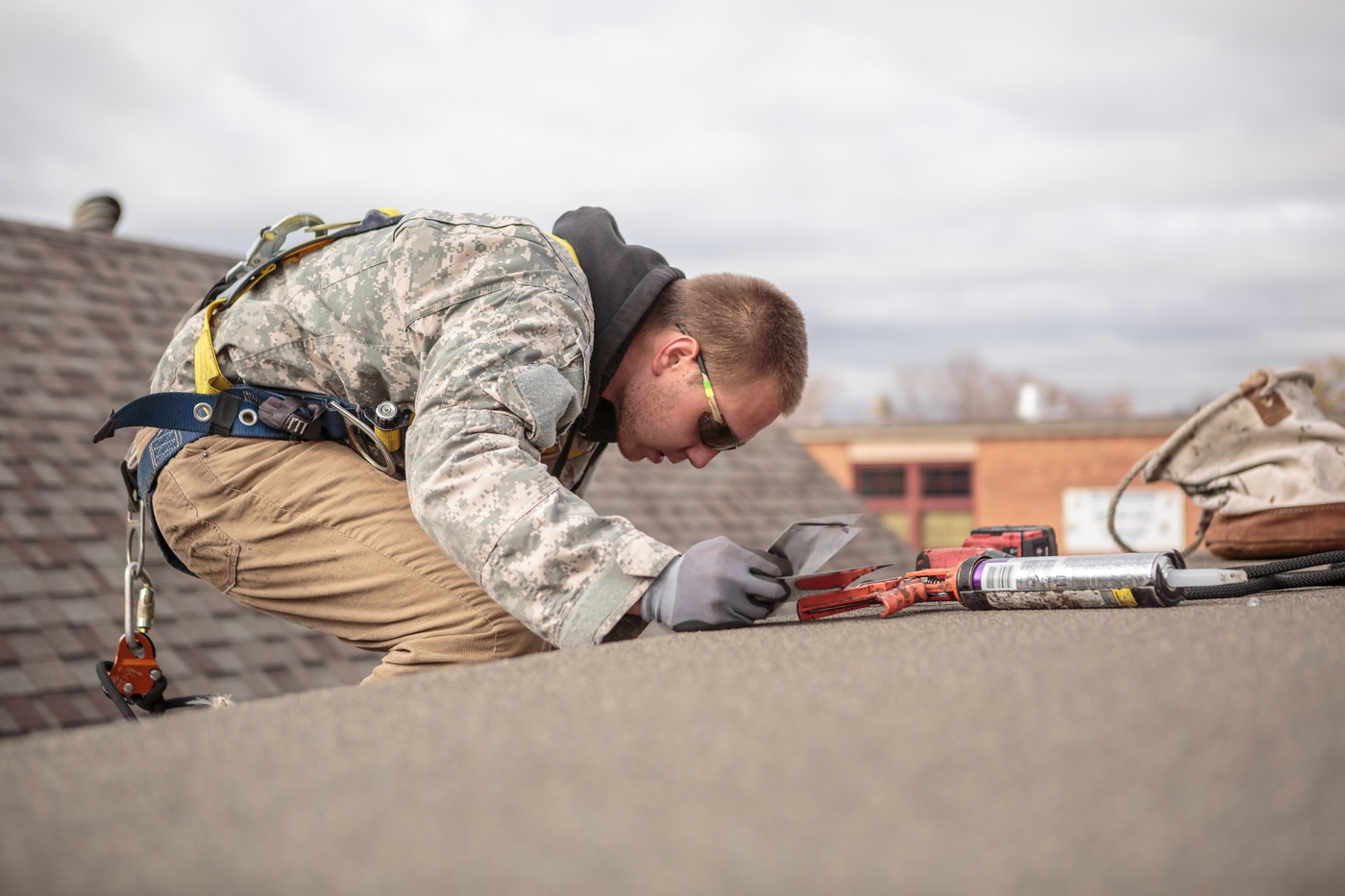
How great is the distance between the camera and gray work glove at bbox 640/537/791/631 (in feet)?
6.31

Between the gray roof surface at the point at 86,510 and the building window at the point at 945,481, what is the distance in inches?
609

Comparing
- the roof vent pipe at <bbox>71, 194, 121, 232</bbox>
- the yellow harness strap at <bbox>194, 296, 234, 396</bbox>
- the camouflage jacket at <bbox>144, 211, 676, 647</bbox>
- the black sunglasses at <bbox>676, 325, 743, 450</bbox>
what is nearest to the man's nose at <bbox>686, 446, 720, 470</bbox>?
the black sunglasses at <bbox>676, 325, 743, 450</bbox>

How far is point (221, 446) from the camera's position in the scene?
2.49m

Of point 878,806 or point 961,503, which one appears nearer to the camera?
point 878,806

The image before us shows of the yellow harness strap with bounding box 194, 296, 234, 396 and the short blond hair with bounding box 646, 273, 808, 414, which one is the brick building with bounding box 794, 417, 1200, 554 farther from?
the yellow harness strap with bounding box 194, 296, 234, 396

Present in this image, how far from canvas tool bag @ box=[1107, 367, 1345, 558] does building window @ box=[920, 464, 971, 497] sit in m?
19.8

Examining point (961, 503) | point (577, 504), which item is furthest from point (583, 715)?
point (961, 503)

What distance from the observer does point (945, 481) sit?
22.6 meters

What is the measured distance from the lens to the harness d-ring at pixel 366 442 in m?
2.39

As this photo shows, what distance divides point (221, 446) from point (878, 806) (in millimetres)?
2016

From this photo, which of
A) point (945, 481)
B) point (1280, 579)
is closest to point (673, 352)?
point (1280, 579)

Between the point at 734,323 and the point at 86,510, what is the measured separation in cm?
397

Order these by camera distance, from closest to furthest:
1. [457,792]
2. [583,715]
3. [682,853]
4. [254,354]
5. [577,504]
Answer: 1. [682,853]
2. [457,792]
3. [583,715]
4. [577,504]
5. [254,354]

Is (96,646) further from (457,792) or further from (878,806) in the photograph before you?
(878,806)
